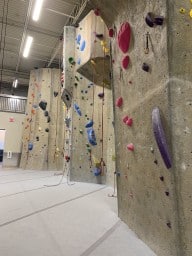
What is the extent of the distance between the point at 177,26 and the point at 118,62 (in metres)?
1.01

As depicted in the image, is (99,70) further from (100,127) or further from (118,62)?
(118,62)

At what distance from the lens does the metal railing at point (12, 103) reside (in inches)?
493

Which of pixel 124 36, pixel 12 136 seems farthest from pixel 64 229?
pixel 12 136

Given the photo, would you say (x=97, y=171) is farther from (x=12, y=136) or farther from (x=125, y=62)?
(x=12, y=136)

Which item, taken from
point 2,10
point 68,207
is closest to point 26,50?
point 2,10

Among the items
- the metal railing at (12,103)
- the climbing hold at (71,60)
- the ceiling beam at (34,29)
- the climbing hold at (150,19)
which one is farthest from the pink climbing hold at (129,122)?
the metal railing at (12,103)

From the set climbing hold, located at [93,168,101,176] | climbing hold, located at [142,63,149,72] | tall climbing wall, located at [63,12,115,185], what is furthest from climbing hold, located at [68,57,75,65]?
climbing hold, located at [142,63,149,72]

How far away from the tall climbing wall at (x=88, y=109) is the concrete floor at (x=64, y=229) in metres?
2.09

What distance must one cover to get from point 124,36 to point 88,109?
3796mm

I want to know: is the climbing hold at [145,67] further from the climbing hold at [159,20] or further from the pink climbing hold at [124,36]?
the pink climbing hold at [124,36]

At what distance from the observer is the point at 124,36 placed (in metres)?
2.07

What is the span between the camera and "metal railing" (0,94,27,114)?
12522mm

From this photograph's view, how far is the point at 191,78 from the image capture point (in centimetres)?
136

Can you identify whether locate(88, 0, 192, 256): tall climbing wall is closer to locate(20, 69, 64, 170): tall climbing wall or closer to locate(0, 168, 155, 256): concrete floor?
locate(0, 168, 155, 256): concrete floor
